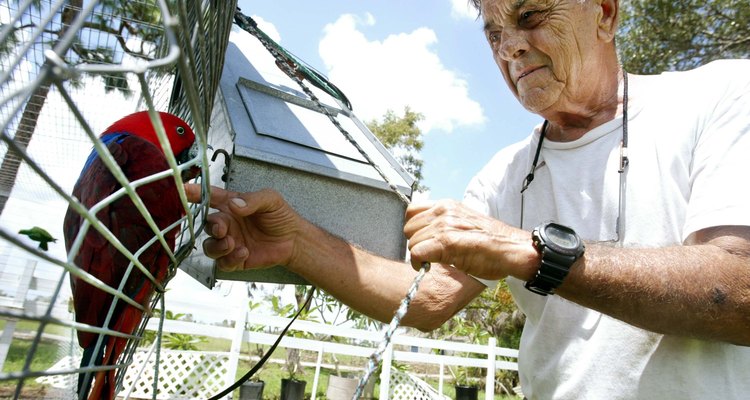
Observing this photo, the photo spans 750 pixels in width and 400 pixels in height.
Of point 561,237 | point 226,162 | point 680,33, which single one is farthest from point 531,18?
point 680,33

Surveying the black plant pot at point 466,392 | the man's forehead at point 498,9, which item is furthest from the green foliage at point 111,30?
the black plant pot at point 466,392

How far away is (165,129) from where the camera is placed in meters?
1.33

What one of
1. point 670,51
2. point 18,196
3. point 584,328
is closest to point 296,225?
point 584,328

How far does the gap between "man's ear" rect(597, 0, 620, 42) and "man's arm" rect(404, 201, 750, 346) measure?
808 mm

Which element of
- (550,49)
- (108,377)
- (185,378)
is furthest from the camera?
(185,378)

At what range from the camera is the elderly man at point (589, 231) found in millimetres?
1065

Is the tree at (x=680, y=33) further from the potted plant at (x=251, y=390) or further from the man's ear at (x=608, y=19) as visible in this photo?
the potted plant at (x=251, y=390)

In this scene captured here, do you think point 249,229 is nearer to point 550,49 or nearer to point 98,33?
point 98,33

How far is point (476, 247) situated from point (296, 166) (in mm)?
499

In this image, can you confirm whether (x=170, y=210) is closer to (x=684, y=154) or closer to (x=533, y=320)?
(x=533, y=320)

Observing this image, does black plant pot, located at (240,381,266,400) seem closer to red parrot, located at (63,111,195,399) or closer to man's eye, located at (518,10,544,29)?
red parrot, located at (63,111,195,399)

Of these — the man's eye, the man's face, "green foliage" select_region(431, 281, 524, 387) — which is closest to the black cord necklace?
the man's face

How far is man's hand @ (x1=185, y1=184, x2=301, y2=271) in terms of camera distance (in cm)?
120

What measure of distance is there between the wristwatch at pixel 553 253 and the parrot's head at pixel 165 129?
34.6 inches
